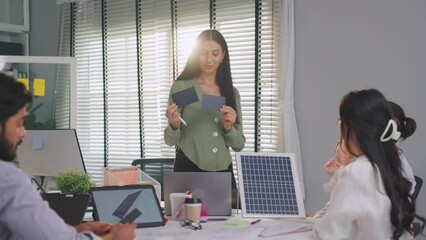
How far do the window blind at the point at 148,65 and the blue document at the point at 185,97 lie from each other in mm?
1163

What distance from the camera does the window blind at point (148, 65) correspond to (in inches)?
144

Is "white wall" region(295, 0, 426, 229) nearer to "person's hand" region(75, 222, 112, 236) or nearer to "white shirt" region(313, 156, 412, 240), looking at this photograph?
"white shirt" region(313, 156, 412, 240)

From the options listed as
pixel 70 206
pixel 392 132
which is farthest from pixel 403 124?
pixel 70 206

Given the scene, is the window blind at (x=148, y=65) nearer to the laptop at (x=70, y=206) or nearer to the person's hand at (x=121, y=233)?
the laptop at (x=70, y=206)

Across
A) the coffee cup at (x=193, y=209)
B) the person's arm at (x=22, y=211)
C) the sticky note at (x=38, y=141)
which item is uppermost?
the sticky note at (x=38, y=141)

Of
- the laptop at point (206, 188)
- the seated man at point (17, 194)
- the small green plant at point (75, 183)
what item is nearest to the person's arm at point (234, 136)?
the laptop at point (206, 188)

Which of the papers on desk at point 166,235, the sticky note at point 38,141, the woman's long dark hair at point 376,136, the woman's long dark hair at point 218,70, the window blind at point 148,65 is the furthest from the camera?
the window blind at point 148,65

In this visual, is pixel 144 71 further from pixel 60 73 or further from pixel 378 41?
pixel 378 41

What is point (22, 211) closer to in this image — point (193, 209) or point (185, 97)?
point (193, 209)

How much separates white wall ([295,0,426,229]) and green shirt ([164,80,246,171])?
2.97 feet

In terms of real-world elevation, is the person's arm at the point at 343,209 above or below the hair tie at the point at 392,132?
below

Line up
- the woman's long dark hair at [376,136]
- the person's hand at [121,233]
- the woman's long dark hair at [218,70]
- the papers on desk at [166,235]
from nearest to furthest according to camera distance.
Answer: the person's hand at [121,233]
the woman's long dark hair at [376,136]
the papers on desk at [166,235]
the woman's long dark hair at [218,70]

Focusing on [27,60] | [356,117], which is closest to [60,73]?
[27,60]

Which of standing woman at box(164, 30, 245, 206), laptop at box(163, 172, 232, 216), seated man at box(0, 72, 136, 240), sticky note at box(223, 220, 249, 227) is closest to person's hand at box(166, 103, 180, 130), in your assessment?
standing woman at box(164, 30, 245, 206)
